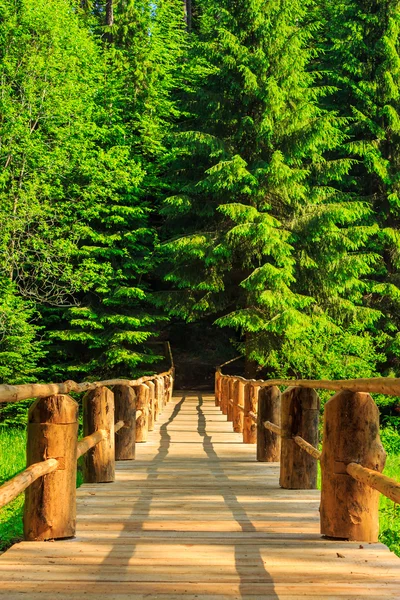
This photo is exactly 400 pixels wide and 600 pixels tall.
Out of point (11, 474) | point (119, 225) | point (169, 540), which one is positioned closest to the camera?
point (169, 540)

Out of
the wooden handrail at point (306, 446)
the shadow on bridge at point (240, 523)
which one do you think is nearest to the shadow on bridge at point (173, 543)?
the shadow on bridge at point (240, 523)

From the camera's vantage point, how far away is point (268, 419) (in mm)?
8930

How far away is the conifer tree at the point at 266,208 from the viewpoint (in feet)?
83.4

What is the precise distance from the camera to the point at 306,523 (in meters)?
5.41

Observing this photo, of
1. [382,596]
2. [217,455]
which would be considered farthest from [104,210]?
[382,596]

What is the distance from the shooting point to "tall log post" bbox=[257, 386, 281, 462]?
891cm

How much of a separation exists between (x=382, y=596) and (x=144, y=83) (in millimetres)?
33664

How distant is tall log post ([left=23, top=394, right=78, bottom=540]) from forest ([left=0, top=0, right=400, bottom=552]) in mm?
18422

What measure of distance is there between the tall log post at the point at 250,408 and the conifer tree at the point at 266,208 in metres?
12.4

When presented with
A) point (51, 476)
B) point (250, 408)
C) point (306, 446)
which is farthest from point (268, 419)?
point (51, 476)

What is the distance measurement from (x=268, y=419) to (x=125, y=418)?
1.57 metres

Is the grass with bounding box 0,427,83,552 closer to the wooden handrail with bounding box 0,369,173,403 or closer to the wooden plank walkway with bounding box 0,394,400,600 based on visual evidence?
the wooden plank walkway with bounding box 0,394,400,600

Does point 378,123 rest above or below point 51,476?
above

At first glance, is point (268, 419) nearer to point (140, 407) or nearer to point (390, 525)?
point (390, 525)
